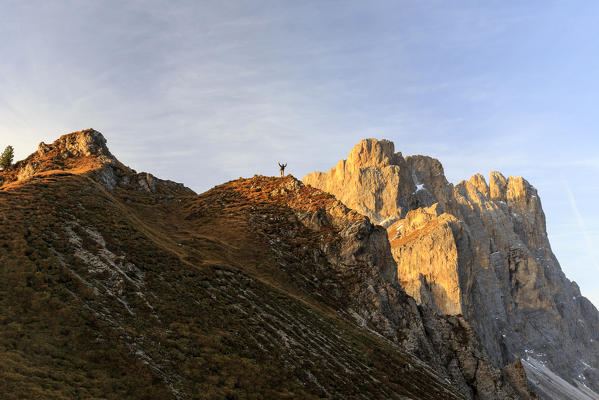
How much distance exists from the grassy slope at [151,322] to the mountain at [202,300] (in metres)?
0.13

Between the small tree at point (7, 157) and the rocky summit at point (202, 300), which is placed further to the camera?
the small tree at point (7, 157)

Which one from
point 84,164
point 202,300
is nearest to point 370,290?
point 202,300

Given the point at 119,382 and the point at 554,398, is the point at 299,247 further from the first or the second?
the point at 554,398

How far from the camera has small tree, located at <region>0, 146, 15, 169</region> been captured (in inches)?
2995

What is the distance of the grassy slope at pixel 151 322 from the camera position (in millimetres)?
22422

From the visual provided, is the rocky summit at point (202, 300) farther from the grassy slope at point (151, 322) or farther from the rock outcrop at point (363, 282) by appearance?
the rock outcrop at point (363, 282)

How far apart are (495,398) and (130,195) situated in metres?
69.2

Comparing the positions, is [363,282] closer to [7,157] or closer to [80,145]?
[80,145]

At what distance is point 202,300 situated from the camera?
35.5 m

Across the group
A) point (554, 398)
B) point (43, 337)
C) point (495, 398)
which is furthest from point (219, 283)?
point (554, 398)

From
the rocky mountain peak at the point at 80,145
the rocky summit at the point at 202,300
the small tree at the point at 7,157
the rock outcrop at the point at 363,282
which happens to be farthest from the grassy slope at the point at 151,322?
the small tree at the point at 7,157

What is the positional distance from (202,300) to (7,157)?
64826mm

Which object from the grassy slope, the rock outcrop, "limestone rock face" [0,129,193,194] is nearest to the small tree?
"limestone rock face" [0,129,193,194]

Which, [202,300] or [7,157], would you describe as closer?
[202,300]
